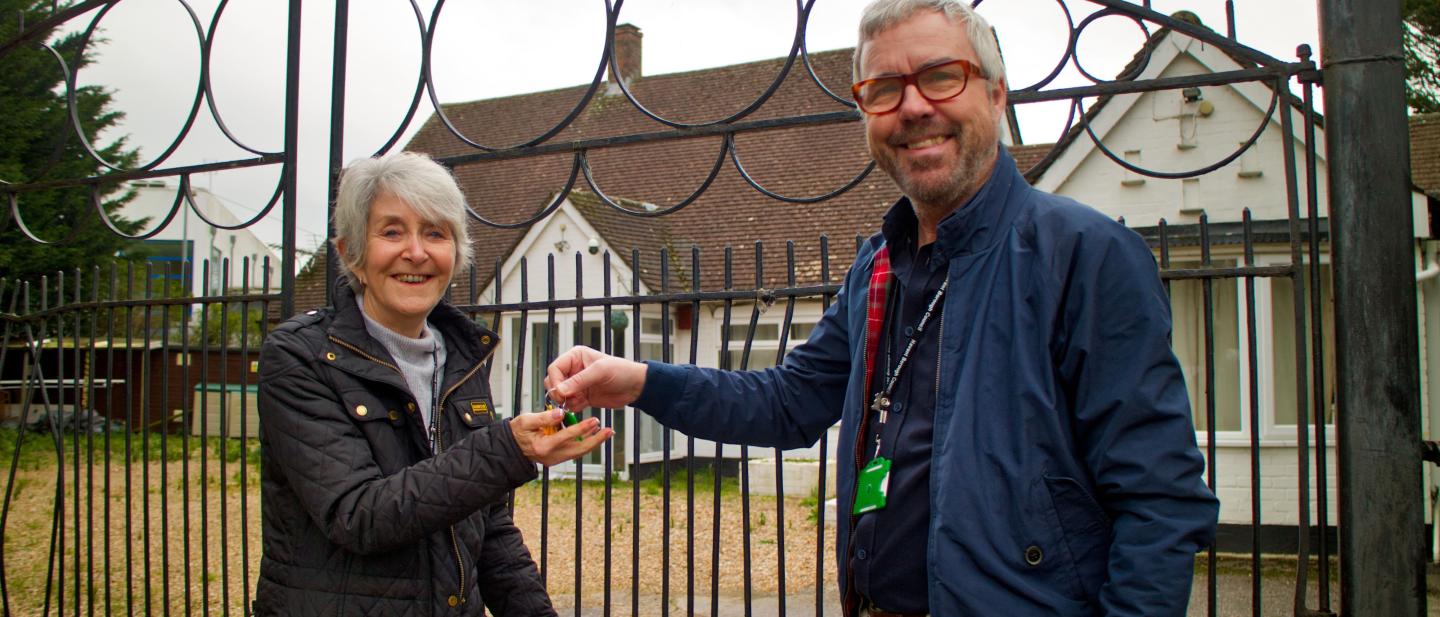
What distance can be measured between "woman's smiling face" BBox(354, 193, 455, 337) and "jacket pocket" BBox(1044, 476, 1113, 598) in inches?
58.4

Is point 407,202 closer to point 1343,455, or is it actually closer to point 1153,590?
point 1153,590

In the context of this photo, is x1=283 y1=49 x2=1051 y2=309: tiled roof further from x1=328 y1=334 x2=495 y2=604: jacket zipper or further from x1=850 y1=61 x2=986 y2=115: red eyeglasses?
x1=850 y1=61 x2=986 y2=115: red eyeglasses

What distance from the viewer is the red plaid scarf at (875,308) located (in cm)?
203

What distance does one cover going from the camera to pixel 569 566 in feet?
30.8

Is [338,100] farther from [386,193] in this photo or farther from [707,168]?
[707,168]

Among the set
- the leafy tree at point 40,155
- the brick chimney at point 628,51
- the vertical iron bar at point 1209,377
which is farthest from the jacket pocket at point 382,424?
the brick chimney at point 628,51

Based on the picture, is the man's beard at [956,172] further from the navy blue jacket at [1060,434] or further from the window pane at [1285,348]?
the window pane at [1285,348]

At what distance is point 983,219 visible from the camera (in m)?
1.85

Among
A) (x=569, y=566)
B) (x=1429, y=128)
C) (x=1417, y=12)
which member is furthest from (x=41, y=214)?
(x=1417, y=12)

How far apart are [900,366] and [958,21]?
0.69 m

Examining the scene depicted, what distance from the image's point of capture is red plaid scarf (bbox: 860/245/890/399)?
203 centimetres

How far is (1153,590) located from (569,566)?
8.32 meters

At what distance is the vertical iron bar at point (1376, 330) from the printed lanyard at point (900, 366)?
1131 millimetres

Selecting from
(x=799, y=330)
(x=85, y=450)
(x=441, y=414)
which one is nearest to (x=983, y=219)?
(x=441, y=414)
